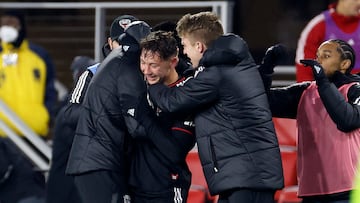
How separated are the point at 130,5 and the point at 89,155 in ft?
12.6

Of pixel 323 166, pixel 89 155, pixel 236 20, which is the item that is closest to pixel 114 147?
pixel 89 155

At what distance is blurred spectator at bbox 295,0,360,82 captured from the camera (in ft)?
34.1

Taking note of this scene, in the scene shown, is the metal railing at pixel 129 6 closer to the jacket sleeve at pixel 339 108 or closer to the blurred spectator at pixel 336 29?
the blurred spectator at pixel 336 29

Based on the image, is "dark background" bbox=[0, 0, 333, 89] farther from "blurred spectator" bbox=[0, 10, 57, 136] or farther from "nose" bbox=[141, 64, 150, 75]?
"nose" bbox=[141, 64, 150, 75]

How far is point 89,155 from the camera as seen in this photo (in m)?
8.09

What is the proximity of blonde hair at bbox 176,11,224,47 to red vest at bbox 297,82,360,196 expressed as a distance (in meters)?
0.79

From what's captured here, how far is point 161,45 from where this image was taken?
7953 millimetres

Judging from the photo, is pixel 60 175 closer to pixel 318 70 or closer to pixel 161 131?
pixel 161 131

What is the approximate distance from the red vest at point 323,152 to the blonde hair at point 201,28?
2.59ft

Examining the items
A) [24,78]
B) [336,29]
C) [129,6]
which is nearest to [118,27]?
[336,29]

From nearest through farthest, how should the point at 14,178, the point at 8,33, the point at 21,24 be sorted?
the point at 14,178
the point at 8,33
the point at 21,24

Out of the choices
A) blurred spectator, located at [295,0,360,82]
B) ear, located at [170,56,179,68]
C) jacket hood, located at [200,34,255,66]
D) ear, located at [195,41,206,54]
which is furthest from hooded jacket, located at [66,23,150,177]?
blurred spectator, located at [295,0,360,82]

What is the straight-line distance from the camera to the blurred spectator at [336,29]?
1040 centimetres

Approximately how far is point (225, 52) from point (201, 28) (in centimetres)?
30
